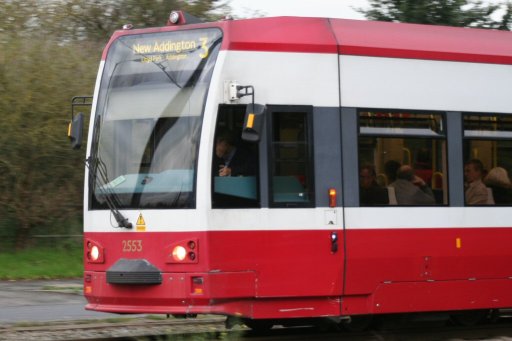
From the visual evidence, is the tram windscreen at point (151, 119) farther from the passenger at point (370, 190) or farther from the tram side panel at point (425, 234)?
the passenger at point (370, 190)

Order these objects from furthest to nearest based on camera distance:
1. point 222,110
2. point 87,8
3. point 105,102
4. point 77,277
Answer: point 87,8, point 77,277, point 105,102, point 222,110

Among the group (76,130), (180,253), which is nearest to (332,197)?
(180,253)

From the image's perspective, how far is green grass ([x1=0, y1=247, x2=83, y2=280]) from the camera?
19.9 m

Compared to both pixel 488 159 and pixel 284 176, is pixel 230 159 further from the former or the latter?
pixel 488 159

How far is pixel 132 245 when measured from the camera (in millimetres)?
10633

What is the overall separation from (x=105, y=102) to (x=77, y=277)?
9377 millimetres

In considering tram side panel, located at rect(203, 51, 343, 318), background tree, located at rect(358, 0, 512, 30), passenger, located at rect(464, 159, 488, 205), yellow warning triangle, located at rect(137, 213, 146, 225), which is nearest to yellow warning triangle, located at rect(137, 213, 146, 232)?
yellow warning triangle, located at rect(137, 213, 146, 225)

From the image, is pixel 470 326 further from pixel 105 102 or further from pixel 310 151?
pixel 105 102

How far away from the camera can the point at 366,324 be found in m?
12.2

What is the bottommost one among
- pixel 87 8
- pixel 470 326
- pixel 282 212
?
pixel 470 326

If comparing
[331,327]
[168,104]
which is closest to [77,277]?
[331,327]

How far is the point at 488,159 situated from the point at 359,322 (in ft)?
7.77

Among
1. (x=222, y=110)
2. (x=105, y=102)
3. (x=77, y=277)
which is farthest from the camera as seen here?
(x=77, y=277)

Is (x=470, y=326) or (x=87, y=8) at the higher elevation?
(x=87, y=8)
